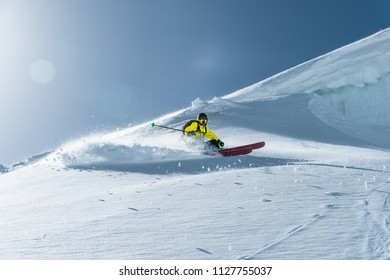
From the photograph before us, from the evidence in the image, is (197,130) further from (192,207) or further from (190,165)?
(192,207)

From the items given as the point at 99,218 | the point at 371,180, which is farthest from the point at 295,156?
the point at 99,218

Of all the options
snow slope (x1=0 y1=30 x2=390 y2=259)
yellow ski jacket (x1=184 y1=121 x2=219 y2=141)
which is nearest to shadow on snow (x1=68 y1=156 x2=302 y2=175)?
snow slope (x1=0 y1=30 x2=390 y2=259)

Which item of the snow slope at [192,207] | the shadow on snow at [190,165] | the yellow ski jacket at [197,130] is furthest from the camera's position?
the yellow ski jacket at [197,130]

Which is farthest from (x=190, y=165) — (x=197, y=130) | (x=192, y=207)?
(x=192, y=207)

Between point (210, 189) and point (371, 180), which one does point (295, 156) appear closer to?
point (371, 180)

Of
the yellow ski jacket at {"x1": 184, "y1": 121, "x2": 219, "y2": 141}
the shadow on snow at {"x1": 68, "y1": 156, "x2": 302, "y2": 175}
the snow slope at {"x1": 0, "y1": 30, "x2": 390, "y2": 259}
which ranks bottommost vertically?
the snow slope at {"x1": 0, "y1": 30, "x2": 390, "y2": 259}

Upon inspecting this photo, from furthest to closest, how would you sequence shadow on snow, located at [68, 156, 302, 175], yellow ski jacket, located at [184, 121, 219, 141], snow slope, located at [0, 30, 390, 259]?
yellow ski jacket, located at [184, 121, 219, 141], shadow on snow, located at [68, 156, 302, 175], snow slope, located at [0, 30, 390, 259]

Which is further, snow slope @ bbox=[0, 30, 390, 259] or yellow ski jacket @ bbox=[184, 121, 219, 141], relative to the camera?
yellow ski jacket @ bbox=[184, 121, 219, 141]

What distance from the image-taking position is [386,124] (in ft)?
91.2

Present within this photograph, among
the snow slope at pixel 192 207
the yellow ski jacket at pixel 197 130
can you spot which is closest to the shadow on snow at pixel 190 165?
the snow slope at pixel 192 207

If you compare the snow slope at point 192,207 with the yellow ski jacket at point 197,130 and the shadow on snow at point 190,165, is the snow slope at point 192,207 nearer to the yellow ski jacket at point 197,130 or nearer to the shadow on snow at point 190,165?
the shadow on snow at point 190,165

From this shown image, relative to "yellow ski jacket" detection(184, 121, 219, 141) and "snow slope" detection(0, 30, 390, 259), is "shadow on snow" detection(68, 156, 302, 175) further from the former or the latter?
"yellow ski jacket" detection(184, 121, 219, 141)

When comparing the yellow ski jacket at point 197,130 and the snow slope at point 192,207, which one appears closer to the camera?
the snow slope at point 192,207

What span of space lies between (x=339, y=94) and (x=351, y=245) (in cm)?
2773
